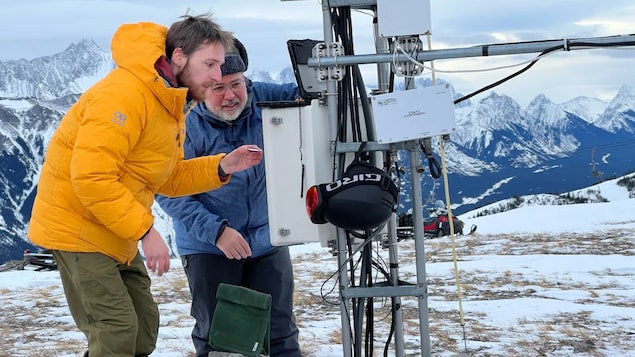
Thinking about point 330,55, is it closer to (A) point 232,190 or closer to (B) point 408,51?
(B) point 408,51

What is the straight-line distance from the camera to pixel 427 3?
12.4ft

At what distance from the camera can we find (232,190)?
470 centimetres

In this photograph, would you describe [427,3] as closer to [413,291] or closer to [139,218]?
[413,291]

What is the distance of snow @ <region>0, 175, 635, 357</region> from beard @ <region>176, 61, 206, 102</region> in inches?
57.0

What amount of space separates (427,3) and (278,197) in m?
1.23

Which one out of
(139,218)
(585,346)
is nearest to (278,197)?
(139,218)

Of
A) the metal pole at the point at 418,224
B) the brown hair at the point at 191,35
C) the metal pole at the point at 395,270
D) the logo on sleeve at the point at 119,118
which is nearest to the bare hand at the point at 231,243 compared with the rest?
the metal pole at the point at 395,270

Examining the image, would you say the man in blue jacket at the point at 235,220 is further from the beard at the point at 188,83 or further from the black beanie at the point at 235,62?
the beard at the point at 188,83

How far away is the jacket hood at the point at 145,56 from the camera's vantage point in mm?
3234

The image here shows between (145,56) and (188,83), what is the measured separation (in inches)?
9.1

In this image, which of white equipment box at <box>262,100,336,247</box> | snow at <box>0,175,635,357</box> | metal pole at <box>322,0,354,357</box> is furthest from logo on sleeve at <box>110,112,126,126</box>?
snow at <box>0,175,635,357</box>

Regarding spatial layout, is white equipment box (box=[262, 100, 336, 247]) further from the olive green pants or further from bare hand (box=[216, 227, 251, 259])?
the olive green pants

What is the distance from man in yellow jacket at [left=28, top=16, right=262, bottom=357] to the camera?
10.1 ft

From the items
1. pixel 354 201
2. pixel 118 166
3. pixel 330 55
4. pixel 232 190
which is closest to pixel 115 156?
pixel 118 166
